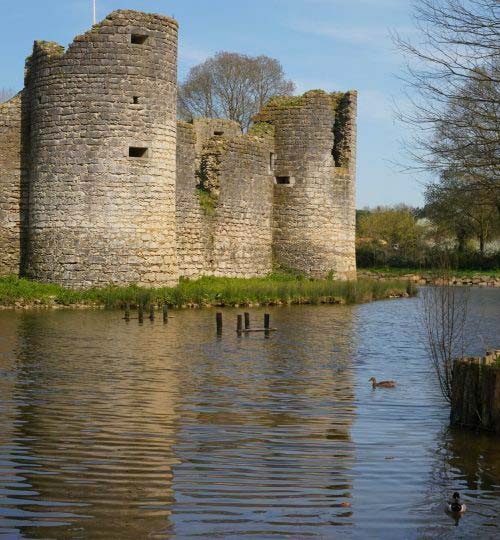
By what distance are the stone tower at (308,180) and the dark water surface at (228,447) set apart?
16010 mm

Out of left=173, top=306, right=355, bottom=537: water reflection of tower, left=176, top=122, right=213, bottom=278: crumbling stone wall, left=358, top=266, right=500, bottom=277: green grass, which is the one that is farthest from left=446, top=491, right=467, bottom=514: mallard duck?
left=358, top=266, right=500, bottom=277: green grass

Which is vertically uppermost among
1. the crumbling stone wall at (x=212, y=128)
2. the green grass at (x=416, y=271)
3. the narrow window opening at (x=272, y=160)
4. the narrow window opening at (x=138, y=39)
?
the narrow window opening at (x=138, y=39)

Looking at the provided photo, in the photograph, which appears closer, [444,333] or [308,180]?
[444,333]

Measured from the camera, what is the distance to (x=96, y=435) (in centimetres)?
942

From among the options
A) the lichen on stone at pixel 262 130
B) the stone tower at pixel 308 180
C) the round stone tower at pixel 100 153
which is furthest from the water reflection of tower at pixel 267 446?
the lichen on stone at pixel 262 130

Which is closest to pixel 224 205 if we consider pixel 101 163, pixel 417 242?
pixel 101 163

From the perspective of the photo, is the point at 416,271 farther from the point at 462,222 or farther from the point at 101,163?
the point at 101,163

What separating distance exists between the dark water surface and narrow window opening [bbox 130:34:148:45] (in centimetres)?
1019

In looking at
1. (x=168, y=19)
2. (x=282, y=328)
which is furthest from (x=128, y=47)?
(x=282, y=328)

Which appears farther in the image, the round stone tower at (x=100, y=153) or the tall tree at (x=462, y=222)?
the tall tree at (x=462, y=222)

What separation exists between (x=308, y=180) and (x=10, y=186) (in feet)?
35.2

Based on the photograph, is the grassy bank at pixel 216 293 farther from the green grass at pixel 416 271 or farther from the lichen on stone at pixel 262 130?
the green grass at pixel 416 271

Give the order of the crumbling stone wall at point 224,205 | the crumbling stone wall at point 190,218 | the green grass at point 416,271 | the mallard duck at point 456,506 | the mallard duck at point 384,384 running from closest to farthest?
the mallard duck at point 456,506, the mallard duck at point 384,384, the crumbling stone wall at point 190,218, the crumbling stone wall at point 224,205, the green grass at point 416,271

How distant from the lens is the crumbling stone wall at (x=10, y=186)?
2548cm
